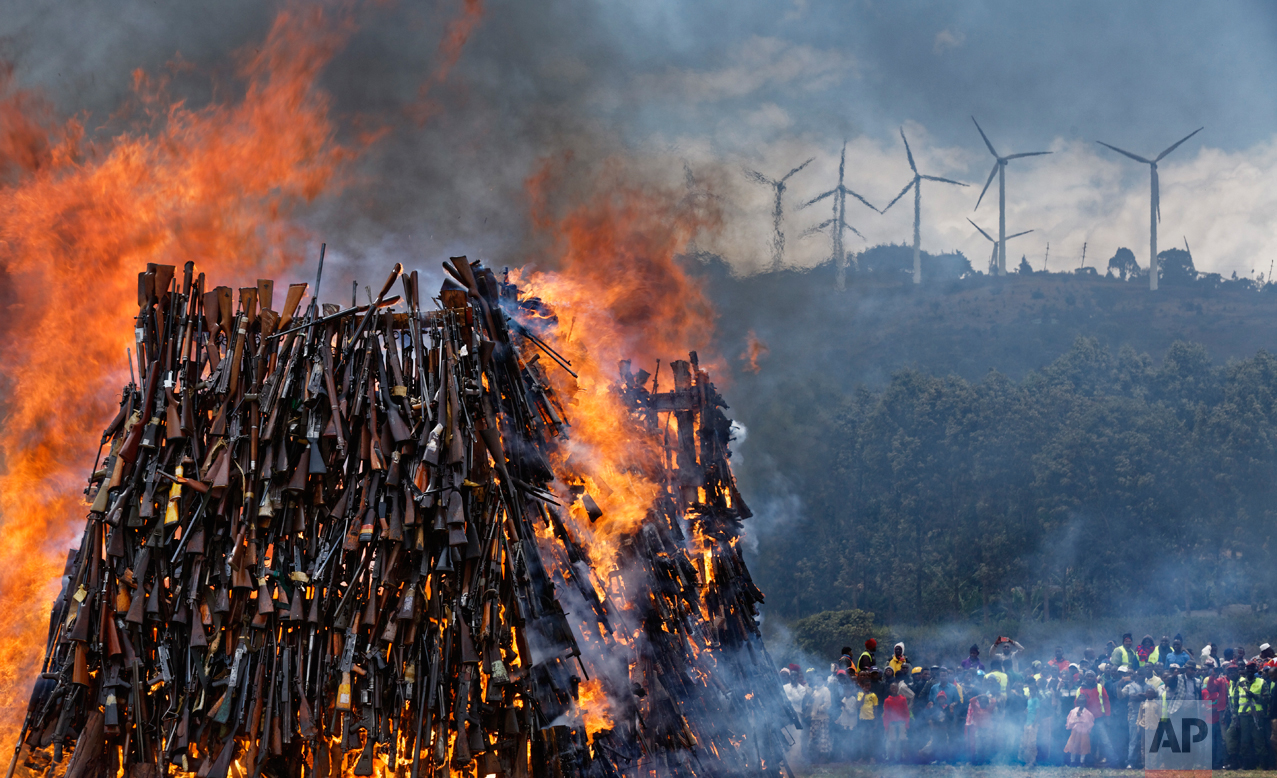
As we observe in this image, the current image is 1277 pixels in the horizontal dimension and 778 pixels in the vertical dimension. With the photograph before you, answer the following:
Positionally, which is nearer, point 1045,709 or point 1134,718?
point 1134,718

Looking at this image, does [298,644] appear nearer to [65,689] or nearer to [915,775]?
[65,689]

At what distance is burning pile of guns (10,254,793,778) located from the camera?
8.30m

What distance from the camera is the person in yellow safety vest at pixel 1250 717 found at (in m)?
15.9

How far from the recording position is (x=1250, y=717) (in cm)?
1608

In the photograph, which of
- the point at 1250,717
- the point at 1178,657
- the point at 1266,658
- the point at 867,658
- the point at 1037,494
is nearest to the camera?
Answer: the point at 1250,717

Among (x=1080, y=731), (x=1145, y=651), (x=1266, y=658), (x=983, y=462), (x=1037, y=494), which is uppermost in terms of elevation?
(x=983, y=462)

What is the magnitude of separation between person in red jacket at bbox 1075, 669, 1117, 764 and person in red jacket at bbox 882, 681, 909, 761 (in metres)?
2.86

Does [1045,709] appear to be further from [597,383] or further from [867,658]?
[597,383]

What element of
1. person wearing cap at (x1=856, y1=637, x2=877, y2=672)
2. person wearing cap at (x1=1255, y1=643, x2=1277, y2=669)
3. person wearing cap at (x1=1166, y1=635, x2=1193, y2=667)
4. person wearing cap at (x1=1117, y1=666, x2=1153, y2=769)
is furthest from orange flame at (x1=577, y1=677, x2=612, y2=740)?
person wearing cap at (x1=1255, y1=643, x2=1277, y2=669)

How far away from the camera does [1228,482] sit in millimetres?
44031

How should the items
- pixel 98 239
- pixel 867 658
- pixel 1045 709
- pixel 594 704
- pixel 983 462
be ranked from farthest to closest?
1. pixel 983 462
2. pixel 867 658
3. pixel 1045 709
4. pixel 98 239
5. pixel 594 704

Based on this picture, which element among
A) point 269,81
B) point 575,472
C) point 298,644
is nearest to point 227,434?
point 298,644

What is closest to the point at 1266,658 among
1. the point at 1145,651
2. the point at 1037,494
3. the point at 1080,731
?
the point at 1145,651

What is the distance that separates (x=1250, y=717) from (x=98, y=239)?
17605mm
